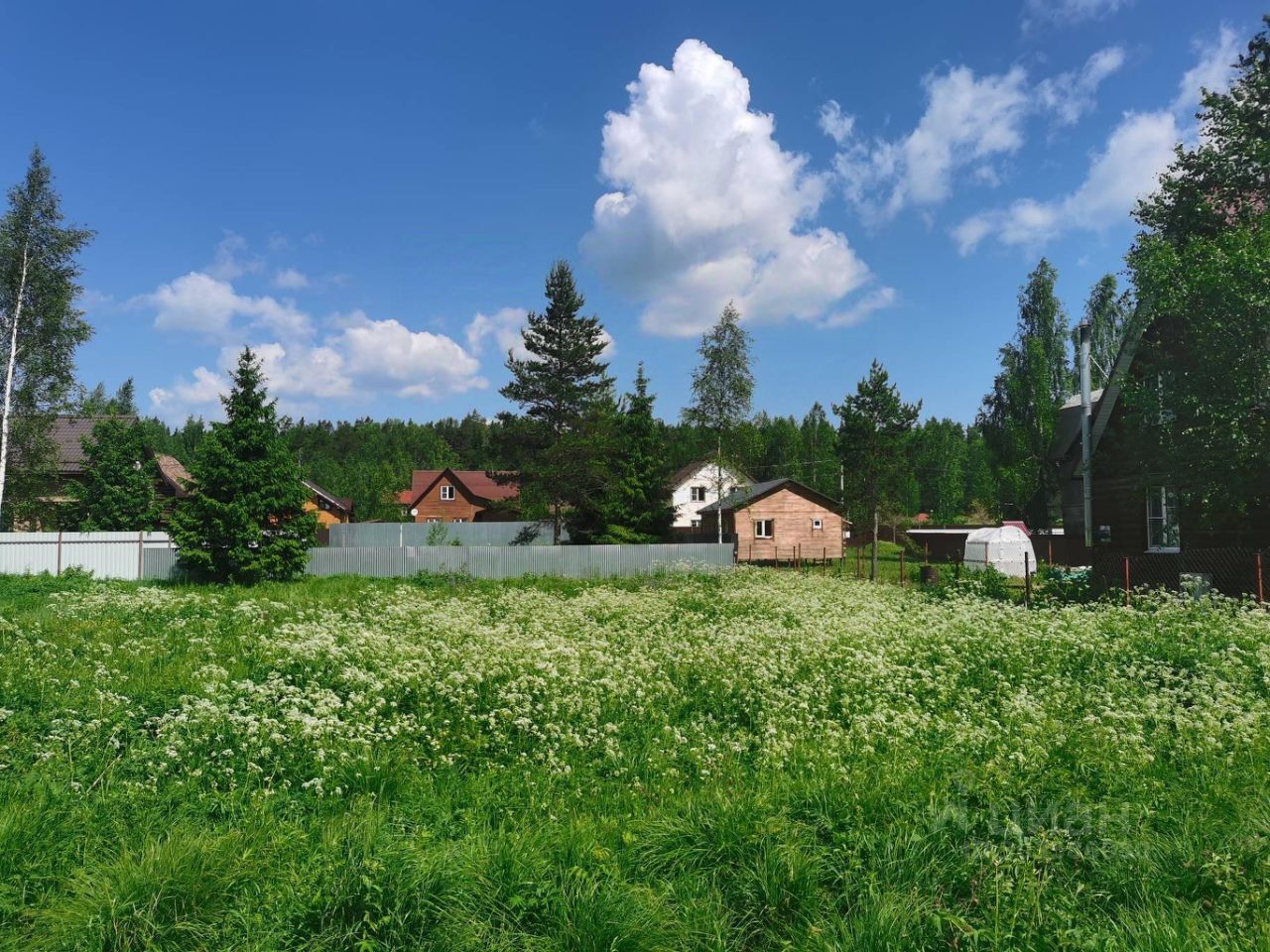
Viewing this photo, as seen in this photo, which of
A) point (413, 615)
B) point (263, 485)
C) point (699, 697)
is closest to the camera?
→ point (699, 697)

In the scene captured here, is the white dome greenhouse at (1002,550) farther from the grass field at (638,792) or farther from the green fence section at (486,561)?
the grass field at (638,792)

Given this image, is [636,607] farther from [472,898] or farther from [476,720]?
[472,898]

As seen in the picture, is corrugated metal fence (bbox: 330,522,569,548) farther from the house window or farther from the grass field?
the grass field

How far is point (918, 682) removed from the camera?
Answer: 26.1 feet

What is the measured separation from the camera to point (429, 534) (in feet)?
134

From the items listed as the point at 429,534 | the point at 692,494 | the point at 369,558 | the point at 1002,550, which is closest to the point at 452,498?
the point at 429,534

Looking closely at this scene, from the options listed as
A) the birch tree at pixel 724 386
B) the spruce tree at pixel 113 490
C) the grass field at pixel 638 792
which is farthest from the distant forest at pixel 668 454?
the grass field at pixel 638 792

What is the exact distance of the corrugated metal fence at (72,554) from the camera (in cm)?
2389

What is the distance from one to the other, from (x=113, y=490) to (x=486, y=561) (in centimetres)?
1601

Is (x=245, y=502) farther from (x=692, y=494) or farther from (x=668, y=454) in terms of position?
(x=692, y=494)

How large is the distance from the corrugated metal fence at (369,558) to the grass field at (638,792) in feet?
50.2

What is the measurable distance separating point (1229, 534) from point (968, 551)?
1981cm

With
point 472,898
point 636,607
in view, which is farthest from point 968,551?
point 472,898

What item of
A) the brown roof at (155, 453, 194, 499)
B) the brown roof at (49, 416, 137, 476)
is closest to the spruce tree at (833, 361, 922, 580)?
the brown roof at (155, 453, 194, 499)
